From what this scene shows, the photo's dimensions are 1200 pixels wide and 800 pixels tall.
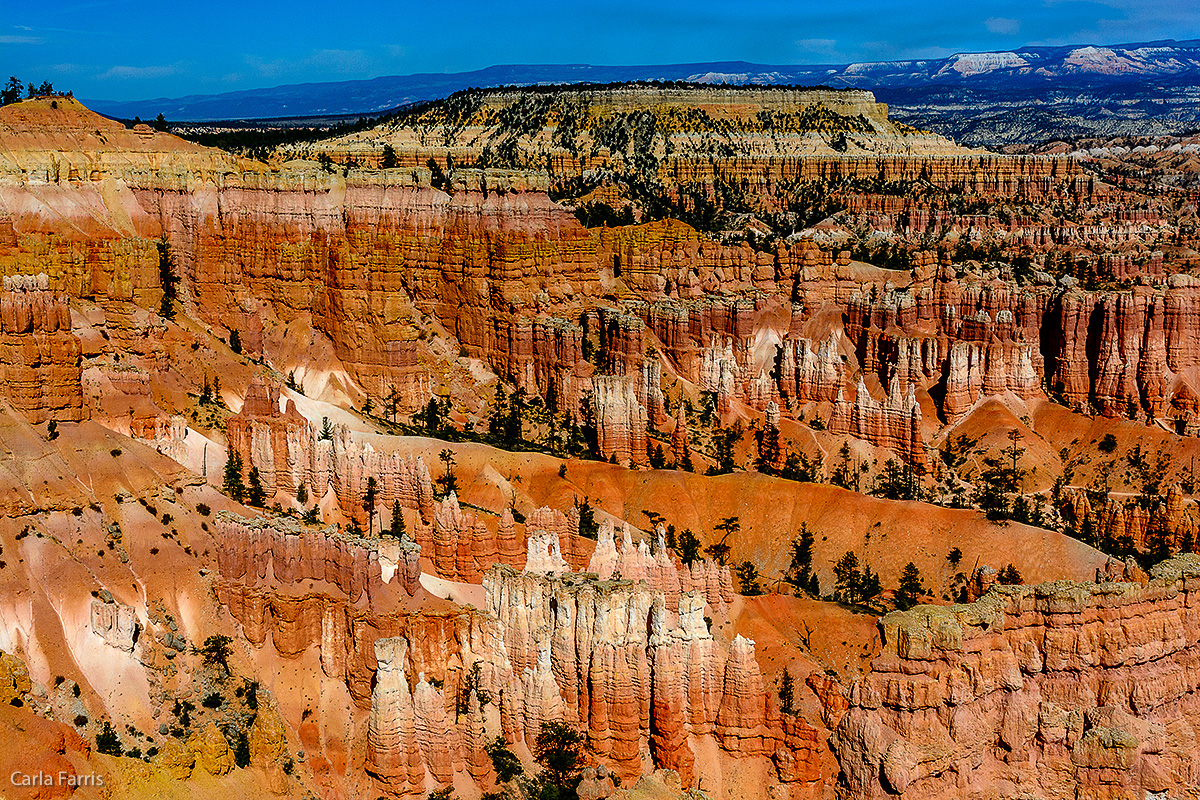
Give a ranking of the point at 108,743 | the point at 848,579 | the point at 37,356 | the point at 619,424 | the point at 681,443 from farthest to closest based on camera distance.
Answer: the point at 681,443, the point at 619,424, the point at 848,579, the point at 37,356, the point at 108,743

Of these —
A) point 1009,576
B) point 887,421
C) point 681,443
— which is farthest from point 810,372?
A: point 1009,576

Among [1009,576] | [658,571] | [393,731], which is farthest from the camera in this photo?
[1009,576]

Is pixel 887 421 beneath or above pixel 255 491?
beneath

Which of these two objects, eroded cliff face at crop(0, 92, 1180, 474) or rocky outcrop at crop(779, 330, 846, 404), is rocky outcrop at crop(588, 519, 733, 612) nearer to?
eroded cliff face at crop(0, 92, 1180, 474)

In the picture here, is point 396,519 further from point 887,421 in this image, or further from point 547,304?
point 887,421

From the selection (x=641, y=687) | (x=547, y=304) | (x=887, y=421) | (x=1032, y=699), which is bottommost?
(x=1032, y=699)

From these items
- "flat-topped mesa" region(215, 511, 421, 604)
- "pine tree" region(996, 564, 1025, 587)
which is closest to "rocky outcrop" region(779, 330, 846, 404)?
"pine tree" region(996, 564, 1025, 587)

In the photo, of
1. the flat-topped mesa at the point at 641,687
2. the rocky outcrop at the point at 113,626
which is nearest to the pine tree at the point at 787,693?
the flat-topped mesa at the point at 641,687

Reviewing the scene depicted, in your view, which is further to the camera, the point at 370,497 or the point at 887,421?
the point at 887,421

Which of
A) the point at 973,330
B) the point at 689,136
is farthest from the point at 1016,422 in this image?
the point at 689,136
